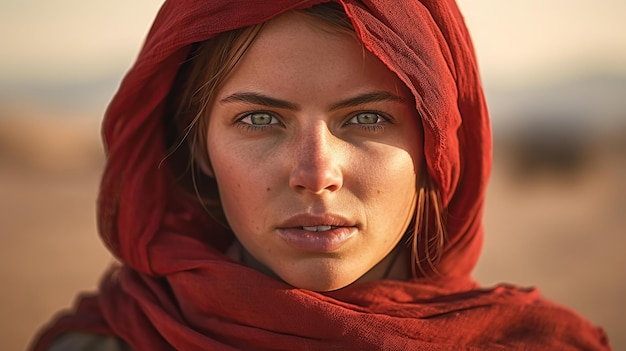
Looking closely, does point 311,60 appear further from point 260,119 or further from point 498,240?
point 498,240

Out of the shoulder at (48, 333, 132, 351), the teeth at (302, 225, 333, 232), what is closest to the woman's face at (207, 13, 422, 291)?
the teeth at (302, 225, 333, 232)

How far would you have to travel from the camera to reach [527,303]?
2.28 m

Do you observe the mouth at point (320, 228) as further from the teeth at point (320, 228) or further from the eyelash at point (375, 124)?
the eyelash at point (375, 124)

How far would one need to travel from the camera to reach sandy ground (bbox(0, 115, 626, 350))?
6969mm

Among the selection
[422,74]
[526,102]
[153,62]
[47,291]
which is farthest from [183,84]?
[526,102]

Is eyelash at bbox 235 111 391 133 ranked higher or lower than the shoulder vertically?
higher

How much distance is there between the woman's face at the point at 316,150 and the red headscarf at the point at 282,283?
0.07m

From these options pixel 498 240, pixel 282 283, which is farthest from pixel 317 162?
pixel 498 240

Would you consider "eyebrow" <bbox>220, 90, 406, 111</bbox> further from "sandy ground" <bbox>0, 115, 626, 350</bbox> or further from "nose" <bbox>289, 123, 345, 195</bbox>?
"sandy ground" <bbox>0, 115, 626, 350</bbox>

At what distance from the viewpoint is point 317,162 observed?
6.06 feet

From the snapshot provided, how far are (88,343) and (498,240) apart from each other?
8.97 metres

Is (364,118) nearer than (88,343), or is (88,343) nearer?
(364,118)

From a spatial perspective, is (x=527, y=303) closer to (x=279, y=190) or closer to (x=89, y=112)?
(x=279, y=190)

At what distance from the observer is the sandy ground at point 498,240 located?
274 inches
